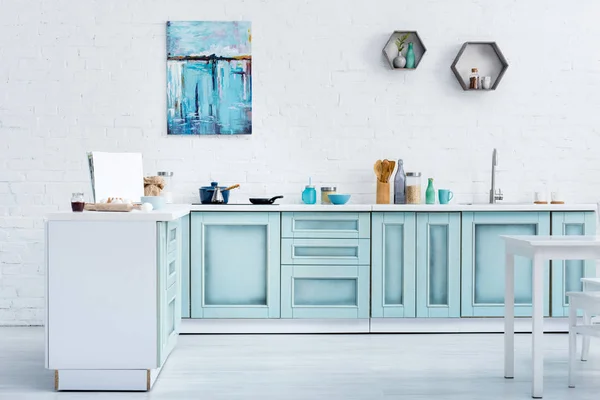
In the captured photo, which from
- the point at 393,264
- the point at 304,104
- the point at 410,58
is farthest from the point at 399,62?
the point at 393,264

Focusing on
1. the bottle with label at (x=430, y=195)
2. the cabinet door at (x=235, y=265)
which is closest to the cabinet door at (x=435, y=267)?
the bottle with label at (x=430, y=195)

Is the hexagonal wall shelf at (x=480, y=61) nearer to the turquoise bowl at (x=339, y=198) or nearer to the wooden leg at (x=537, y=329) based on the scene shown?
the turquoise bowl at (x=339, y=198)

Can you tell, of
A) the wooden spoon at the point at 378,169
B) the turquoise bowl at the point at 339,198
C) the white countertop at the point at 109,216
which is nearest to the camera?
the white countertop at the point at 109,216

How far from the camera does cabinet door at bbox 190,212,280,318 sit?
4.59m

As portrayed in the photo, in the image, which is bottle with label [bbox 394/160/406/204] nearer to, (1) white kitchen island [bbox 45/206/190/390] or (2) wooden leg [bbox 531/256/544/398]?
(2) wooden leg [bbox 531/256/544/398]

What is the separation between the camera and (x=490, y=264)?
4656mm

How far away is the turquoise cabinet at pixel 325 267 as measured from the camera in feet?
15.2

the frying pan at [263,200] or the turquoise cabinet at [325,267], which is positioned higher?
the frying pan at [263,200]

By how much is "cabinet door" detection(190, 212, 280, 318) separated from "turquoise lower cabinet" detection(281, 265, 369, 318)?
0.08 meters

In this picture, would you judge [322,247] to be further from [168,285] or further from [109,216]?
[109,216]

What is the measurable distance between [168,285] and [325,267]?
4.50 ft

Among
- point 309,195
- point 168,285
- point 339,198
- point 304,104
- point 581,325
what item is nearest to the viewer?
point 581,325

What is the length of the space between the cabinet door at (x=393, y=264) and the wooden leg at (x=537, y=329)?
1524mm

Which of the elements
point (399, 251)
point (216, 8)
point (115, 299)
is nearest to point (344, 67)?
point (216, 8)
